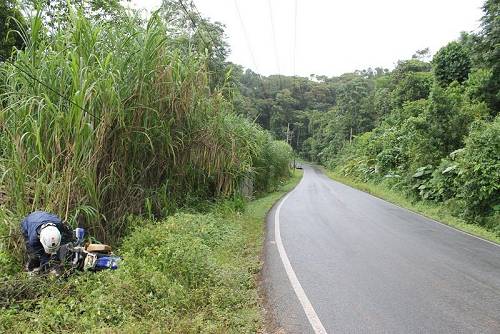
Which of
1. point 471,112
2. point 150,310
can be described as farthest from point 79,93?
point 471,112

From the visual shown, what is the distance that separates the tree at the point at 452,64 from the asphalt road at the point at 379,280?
19489mm

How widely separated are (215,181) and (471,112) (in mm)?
14058

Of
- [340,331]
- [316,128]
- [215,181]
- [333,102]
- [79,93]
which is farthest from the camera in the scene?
[333,102]

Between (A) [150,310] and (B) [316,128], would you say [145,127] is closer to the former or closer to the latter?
(A) [150,310]

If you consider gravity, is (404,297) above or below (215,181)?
below

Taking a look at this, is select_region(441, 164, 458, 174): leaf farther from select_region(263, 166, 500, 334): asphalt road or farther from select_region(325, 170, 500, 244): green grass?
select_region(263, 166, 500, 334): asphalt road

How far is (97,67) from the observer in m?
6.49

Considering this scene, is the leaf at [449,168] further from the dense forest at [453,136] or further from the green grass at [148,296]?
the green grass at [148,296]

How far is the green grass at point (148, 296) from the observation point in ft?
13.3

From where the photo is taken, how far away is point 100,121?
6.43m

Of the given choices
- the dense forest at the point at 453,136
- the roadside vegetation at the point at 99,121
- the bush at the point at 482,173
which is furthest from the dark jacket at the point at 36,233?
the bush at the point at 482,173

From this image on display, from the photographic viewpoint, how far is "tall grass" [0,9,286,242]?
5.99 meters

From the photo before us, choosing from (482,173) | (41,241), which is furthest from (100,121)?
(482,173)

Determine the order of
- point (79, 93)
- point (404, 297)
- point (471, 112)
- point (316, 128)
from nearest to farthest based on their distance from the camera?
point (404, 297), point (79, 93), point (471, 112), point (316, 128)
